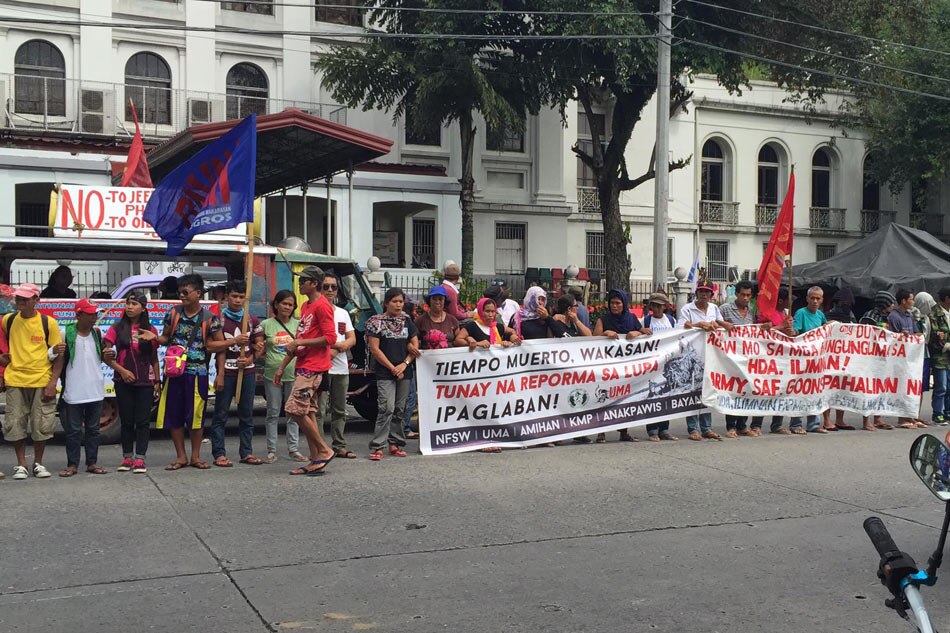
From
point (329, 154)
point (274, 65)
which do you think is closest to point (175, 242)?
point (329, 154)

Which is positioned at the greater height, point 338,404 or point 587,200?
point 587,200

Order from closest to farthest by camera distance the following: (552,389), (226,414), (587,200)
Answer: (226,414)
(552,389)
(587,200)

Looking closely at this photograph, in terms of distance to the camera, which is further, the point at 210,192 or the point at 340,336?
the point at 210,192

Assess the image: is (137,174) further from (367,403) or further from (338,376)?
(338,376)

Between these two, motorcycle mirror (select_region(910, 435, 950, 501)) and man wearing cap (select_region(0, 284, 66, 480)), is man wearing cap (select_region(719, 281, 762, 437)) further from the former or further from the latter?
motorcycle mirror (select_region(910, 435, 950, 501))

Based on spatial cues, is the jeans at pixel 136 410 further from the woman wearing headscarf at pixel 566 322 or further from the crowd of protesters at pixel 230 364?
the woman wearing headscarf at pixel 566 322

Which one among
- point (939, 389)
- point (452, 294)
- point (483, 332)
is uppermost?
point (452, 294)

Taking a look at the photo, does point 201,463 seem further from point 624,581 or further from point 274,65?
point 274,65

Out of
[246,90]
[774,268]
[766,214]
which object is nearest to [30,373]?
[774,268]

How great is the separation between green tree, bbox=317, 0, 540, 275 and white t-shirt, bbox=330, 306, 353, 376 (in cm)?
1479

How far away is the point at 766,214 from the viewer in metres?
37.7

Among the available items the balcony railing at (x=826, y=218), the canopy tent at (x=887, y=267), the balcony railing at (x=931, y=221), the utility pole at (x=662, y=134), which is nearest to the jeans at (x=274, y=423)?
the utility pole at (x=662, y=134)

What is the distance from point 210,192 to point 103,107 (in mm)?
17270

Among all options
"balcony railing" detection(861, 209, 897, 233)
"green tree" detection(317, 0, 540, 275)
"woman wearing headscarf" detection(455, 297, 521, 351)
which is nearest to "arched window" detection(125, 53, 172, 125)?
"green tree" detection(317, 0, 540, 275)
